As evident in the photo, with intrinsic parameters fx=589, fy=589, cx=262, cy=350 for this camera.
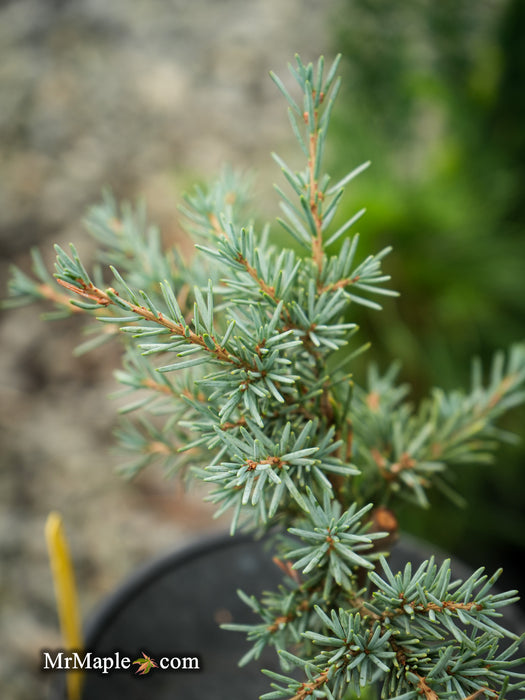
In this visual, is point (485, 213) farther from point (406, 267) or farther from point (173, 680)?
point (173, 680)

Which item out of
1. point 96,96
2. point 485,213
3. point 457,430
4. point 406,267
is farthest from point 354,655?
point 96,96

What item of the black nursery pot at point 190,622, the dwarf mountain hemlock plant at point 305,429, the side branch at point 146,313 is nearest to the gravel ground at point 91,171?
the black nursery pot at point 190,622

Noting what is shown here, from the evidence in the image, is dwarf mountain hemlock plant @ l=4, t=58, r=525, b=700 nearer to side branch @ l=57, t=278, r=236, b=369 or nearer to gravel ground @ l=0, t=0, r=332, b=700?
side branch @ l=57, t=278, r=236, b=369

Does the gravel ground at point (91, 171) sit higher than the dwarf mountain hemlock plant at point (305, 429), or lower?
higher

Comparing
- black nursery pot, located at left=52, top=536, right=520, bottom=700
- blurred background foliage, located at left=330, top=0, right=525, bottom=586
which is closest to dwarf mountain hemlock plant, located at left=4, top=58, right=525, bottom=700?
black nursery pot, located at left=52, top=536, right=520, bottom=700

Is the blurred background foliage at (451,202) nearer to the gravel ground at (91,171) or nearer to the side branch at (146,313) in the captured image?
the gravel ground at (91,171)
